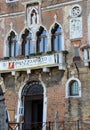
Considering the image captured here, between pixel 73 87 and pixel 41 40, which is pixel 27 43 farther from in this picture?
pixel 73 87

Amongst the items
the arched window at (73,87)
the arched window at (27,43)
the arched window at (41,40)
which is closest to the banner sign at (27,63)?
the arched window at (27,43)

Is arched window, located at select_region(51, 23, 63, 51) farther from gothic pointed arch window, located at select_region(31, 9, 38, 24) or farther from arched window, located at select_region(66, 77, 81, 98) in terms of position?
arched window, located at select_region(66, 77, 81, 98)

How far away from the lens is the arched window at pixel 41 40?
23.0 m

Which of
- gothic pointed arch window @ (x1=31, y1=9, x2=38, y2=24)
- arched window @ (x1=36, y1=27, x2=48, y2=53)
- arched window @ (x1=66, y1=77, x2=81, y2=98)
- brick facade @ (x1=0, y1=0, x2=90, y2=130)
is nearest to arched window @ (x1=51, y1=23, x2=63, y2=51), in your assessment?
brick facade @ (x1=0, y1=0, x2=90, y2=130)

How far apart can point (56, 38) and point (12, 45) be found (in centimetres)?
285

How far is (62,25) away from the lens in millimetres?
22359

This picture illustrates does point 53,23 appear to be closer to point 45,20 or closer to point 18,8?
point 45,20

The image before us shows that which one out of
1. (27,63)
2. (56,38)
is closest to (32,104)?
(27,63)

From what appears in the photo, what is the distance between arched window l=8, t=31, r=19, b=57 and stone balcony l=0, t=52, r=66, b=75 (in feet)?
2.82

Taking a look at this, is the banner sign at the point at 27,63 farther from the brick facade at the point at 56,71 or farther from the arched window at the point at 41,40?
the arched window at the point at 41,40

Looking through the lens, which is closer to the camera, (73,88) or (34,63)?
(73,88)

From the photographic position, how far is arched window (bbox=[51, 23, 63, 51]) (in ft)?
73.8

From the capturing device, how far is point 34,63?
22.2 m

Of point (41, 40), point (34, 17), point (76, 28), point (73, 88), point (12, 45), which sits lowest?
point (73, 88)
